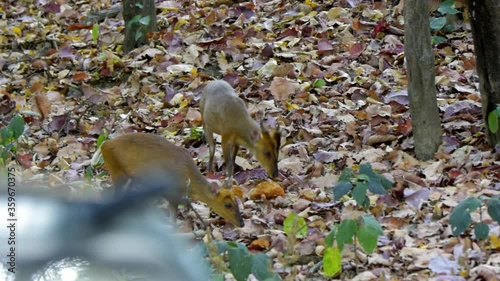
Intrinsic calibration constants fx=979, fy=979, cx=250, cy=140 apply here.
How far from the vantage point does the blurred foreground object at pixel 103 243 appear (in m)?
1.74

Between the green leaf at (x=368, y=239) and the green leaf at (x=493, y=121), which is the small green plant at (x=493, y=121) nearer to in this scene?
the green leaf at (x=493, y=121)

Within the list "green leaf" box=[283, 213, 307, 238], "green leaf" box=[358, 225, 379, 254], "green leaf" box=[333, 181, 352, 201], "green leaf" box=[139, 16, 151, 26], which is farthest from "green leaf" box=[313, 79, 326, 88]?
"green leaf" box=[358, 225, 379, 254]

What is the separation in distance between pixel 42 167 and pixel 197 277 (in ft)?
21.6

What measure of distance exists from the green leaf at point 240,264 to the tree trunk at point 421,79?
2.92 m

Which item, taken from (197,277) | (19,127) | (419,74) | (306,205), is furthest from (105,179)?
(197,277)

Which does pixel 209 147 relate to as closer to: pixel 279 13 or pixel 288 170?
pixel 288 170

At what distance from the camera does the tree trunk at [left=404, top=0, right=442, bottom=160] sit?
6.89 metres

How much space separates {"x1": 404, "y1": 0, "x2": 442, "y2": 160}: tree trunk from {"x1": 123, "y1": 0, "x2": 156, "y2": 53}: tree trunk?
4229 mm

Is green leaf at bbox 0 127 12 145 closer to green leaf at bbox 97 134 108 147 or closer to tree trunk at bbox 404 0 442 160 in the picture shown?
green leaf at bbox 97 134 108 147

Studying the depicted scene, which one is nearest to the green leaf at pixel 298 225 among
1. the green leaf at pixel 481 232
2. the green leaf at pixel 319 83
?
the green leaf at pixel 481 232

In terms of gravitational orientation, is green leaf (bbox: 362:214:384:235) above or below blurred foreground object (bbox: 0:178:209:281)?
below


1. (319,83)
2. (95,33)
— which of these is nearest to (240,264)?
(319,83)

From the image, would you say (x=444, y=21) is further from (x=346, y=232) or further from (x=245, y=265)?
(x=245, y=265)

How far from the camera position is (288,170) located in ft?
24.9
